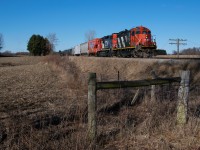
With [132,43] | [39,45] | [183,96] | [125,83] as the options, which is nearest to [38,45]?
[39,45]

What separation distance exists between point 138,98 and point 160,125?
445 centimetres

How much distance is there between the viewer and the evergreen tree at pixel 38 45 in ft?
348

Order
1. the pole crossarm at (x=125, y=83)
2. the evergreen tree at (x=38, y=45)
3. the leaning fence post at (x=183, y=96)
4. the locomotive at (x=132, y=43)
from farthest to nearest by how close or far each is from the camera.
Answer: the evergreen tree at (x=38, y=45) < the locomotive at (x=132, y=43) < the leaning fence post at (x=183, y=96) < the pole crossarm at (x=125, y=83)

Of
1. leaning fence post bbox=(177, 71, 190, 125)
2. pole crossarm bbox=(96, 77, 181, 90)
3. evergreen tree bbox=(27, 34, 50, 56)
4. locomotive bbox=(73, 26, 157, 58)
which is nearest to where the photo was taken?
pole crossarm bbox=(96, 77, 181, 90)

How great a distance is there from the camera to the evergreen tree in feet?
348

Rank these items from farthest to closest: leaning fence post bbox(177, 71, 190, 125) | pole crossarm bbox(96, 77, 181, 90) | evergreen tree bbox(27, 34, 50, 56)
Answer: evergreen tree bbox(27, 34, 50, 56), leaning fence post bbox(177, 71, 190, 125), pole crossarm bbox(96, 77, 181, 90)

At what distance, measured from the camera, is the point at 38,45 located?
107 m

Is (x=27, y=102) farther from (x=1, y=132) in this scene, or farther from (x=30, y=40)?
(x=30, y=40)

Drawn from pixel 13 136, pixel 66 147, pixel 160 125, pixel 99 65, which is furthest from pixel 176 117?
pixel 99 65

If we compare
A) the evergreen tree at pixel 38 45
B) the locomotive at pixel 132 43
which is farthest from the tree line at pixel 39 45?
the locomotive at pixel 132 43

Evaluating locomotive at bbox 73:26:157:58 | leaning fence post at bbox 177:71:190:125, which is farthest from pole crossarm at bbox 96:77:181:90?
locomotive at bbox 73:26:157:58

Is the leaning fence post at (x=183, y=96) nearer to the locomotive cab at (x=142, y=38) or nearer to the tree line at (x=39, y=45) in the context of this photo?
the locomotive cab at (x=142, y=38)

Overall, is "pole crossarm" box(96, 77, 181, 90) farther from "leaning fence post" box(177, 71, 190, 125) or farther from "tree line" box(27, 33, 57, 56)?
"tree line" box(27, 33, 57, 56)

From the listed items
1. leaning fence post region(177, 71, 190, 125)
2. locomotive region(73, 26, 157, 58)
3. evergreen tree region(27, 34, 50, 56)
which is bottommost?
leaning fence post region(177, 71, 190, 125)
